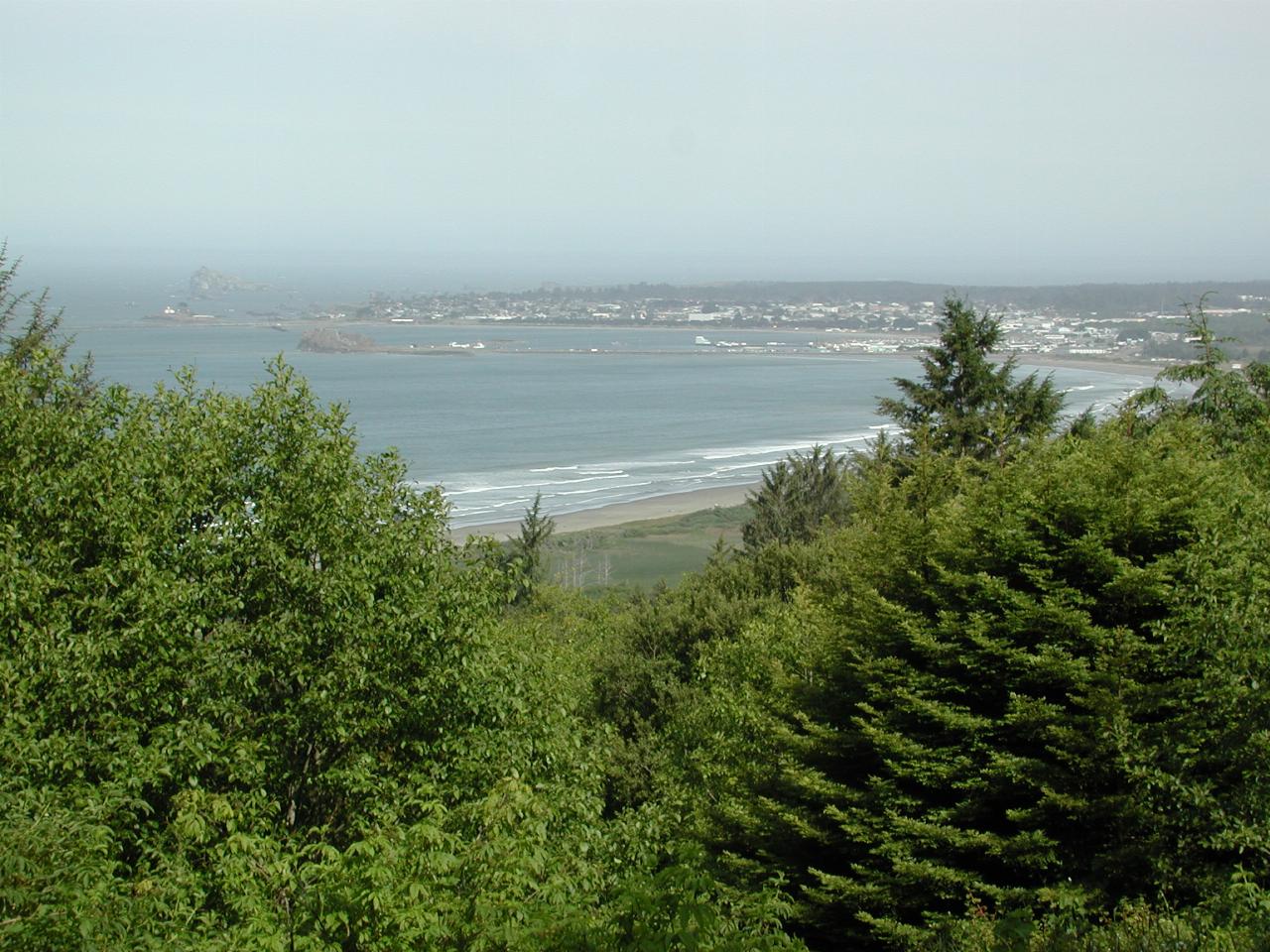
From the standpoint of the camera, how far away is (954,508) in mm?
12711

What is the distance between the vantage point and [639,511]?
178 feet

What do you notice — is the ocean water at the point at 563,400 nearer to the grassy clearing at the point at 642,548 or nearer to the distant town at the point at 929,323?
the grassy clearing at the point at 642,548

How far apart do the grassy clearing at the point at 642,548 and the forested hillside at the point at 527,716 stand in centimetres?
2741

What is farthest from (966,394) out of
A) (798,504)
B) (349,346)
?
(349,346)

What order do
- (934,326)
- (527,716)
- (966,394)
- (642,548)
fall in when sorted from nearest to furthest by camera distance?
(527,716)
(966,394)
(642,548)
(934,326)

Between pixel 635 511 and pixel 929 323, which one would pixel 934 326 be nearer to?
pixel 635 511

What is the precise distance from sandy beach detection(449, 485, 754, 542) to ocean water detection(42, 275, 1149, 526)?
4.07 feet

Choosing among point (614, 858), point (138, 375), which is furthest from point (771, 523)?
point (138, 375)

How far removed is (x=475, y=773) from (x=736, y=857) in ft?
9.42

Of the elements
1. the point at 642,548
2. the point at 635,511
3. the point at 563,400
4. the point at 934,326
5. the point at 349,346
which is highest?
the point at 934,326

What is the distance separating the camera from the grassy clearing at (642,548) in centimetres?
4322

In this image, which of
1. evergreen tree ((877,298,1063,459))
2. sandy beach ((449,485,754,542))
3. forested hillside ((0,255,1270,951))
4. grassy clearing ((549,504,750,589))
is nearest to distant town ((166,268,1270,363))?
sandy beach ((449,485,754,542))

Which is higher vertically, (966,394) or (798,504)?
(966,394)

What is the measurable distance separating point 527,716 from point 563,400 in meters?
84.0
